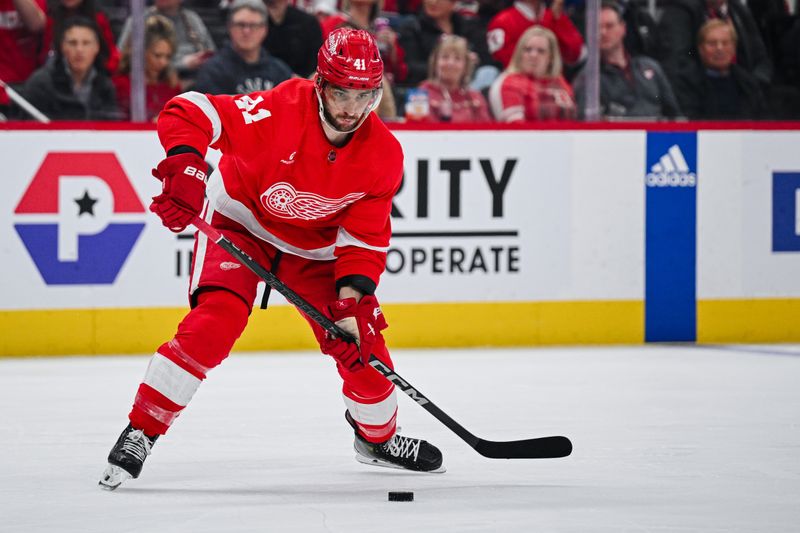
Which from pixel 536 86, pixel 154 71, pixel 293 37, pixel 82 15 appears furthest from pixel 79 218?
pixel 536 86

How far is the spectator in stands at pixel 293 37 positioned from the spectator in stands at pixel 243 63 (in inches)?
1.3

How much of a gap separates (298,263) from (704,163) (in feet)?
10.8

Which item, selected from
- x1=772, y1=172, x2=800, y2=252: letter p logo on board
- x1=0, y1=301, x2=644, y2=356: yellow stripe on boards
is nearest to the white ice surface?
x1=0, y1=301, x2=644, y2=356: yellow stripe on boards

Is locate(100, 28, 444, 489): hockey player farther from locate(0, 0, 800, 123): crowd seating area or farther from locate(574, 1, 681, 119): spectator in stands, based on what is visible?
locate(574, 1, 681, 119): spectator in stands

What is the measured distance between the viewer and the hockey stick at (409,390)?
3.20 metres

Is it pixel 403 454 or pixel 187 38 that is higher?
pixel 187 38

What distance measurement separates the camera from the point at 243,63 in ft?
19.4

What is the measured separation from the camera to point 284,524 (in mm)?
2717

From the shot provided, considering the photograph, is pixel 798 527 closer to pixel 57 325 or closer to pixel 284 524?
pixel 284 524

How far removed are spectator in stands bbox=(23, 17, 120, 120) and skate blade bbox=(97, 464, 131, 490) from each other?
9.49 feet

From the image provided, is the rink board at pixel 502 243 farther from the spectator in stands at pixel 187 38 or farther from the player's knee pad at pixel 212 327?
the player's knee pad at pixel 212 327

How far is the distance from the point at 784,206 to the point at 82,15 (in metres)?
3.24

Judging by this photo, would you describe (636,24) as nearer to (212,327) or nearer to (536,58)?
(536,58)

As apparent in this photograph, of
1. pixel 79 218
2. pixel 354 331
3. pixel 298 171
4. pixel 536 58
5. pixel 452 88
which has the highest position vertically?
pixel 536 58
